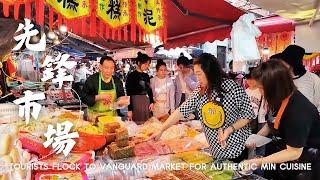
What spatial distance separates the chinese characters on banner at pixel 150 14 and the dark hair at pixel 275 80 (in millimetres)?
1485

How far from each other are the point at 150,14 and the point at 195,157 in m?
1.64

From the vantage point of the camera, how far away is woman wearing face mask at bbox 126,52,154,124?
471 cm

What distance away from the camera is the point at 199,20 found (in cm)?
464

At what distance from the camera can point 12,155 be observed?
5.67 ft

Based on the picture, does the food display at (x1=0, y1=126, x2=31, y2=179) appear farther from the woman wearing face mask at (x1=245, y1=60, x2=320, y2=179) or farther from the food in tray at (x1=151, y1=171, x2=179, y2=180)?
the woman wearing face mask at (x1=245, y1=60, x2=320, y2=179)

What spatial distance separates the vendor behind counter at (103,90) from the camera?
339 cm

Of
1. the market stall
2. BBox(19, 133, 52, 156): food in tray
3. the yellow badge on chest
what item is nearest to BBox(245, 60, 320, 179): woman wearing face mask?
the market stall

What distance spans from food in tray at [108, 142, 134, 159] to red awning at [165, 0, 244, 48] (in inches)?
89.5

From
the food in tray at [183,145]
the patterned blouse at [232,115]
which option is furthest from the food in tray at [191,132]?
the patterned blouse at [232,115]

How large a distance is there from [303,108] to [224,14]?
2561 mm

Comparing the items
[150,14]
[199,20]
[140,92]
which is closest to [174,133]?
[150,14]

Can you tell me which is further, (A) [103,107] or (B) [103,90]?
(B) [103,90]
